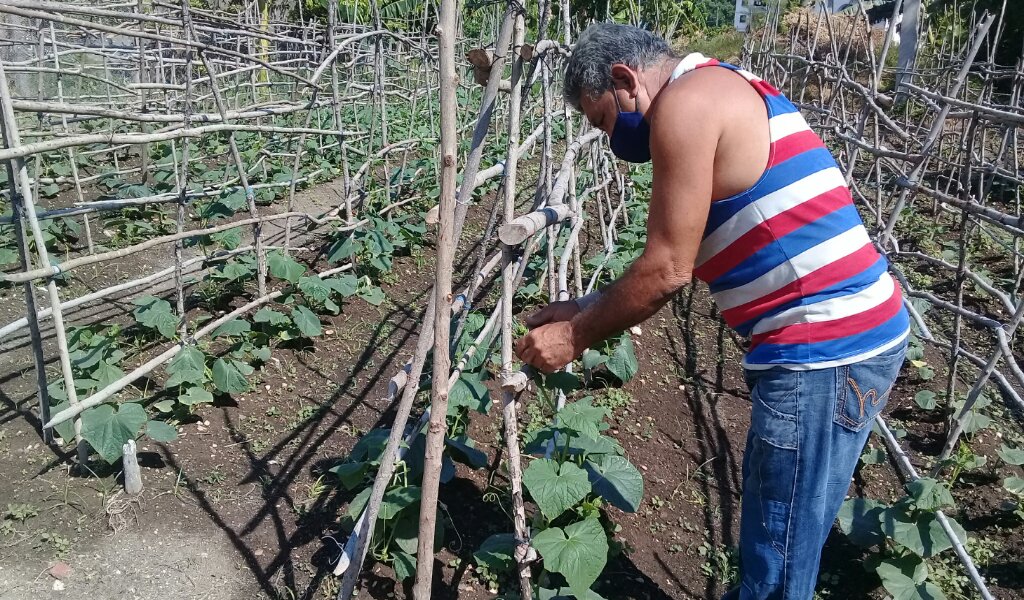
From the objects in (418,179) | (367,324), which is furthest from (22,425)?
(418,179)

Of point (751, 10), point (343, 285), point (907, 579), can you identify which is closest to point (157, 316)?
point (343, 285)

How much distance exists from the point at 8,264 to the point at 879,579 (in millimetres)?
5316

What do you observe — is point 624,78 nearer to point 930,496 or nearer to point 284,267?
point 930,496

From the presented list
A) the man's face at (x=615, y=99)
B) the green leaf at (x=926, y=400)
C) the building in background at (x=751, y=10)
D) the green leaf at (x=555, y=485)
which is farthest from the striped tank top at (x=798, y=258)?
the building in background at (x=751, y=10)

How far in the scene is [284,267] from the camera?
4195mm

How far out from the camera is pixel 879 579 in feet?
8.80

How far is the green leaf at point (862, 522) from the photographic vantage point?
8.62ft

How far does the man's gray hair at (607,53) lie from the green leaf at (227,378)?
226 cm

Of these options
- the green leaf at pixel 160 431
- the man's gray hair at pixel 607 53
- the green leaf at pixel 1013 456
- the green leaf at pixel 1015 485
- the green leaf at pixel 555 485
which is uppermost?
the man's gray hair at pixel 607 53

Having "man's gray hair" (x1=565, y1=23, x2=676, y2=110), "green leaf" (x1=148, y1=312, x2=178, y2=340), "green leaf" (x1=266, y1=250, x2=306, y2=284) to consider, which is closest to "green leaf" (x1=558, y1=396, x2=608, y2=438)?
"man's gray hair" (x1=565, y1=23, x2=676, y2=110)

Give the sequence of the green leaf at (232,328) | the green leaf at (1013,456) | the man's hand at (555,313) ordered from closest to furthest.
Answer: the man's hand at (555,313) → the green leaf at (1013,456) → the green leaf at (232,328)

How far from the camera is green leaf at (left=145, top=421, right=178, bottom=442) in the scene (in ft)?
8.88

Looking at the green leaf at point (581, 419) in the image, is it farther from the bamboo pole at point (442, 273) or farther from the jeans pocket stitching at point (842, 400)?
the jeans pocket stitching at point (842, 400)

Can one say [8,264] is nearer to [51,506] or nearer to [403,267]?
[403,267]
